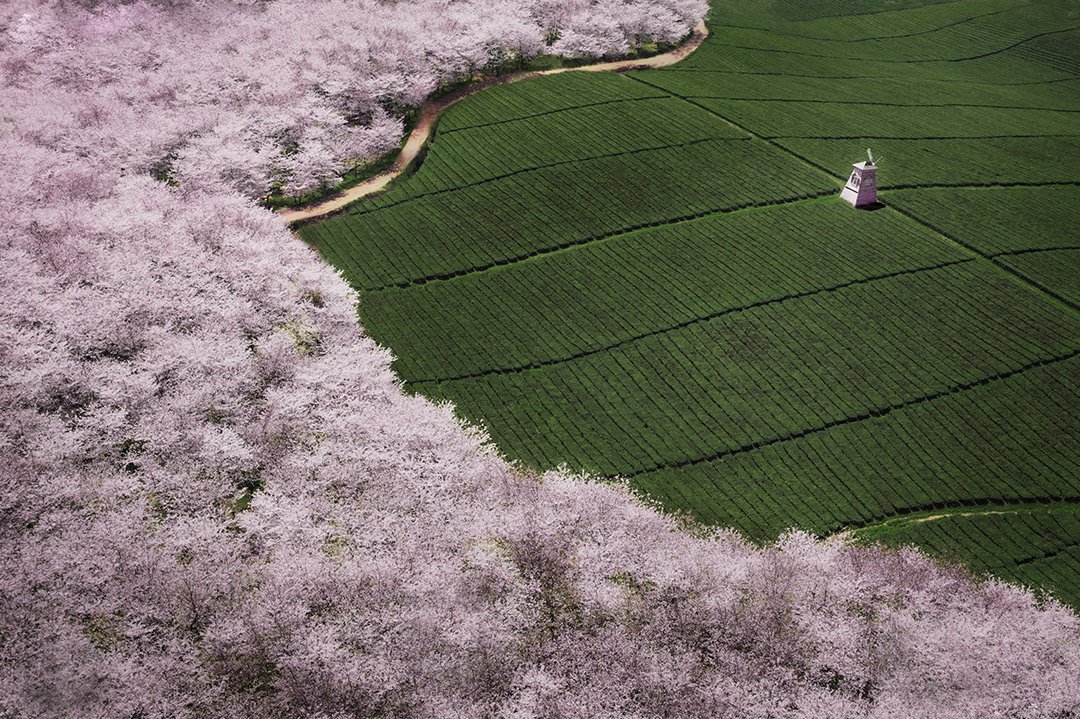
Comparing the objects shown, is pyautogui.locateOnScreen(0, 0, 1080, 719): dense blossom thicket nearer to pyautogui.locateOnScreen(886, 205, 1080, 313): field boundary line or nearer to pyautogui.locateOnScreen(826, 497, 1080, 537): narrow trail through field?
pyautogui.locateOnScreen(826, 497, 1080, 537): narrow trail through field

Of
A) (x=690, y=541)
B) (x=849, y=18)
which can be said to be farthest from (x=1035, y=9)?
(x=690, y=541)

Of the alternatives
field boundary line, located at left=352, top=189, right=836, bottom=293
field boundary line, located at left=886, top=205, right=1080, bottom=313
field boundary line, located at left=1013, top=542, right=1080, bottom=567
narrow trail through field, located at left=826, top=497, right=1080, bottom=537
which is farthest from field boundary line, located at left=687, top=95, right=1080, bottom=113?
field boundary line, located at left=1013, top=542, right=1080, bottom=567

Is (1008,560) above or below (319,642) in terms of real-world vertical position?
below

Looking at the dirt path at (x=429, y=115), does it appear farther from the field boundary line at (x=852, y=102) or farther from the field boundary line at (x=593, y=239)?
the field boundary line at (x=593, y=239)

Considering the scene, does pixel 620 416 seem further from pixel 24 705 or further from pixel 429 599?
pixel 24 705

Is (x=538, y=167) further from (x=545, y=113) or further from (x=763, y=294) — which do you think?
(x=763, y=294)

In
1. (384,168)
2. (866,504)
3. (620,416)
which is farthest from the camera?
(384,168)

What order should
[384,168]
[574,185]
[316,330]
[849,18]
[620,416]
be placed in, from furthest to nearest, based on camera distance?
[849,18]
[384,168]
[574,185]
[316,330]
[620,416]
